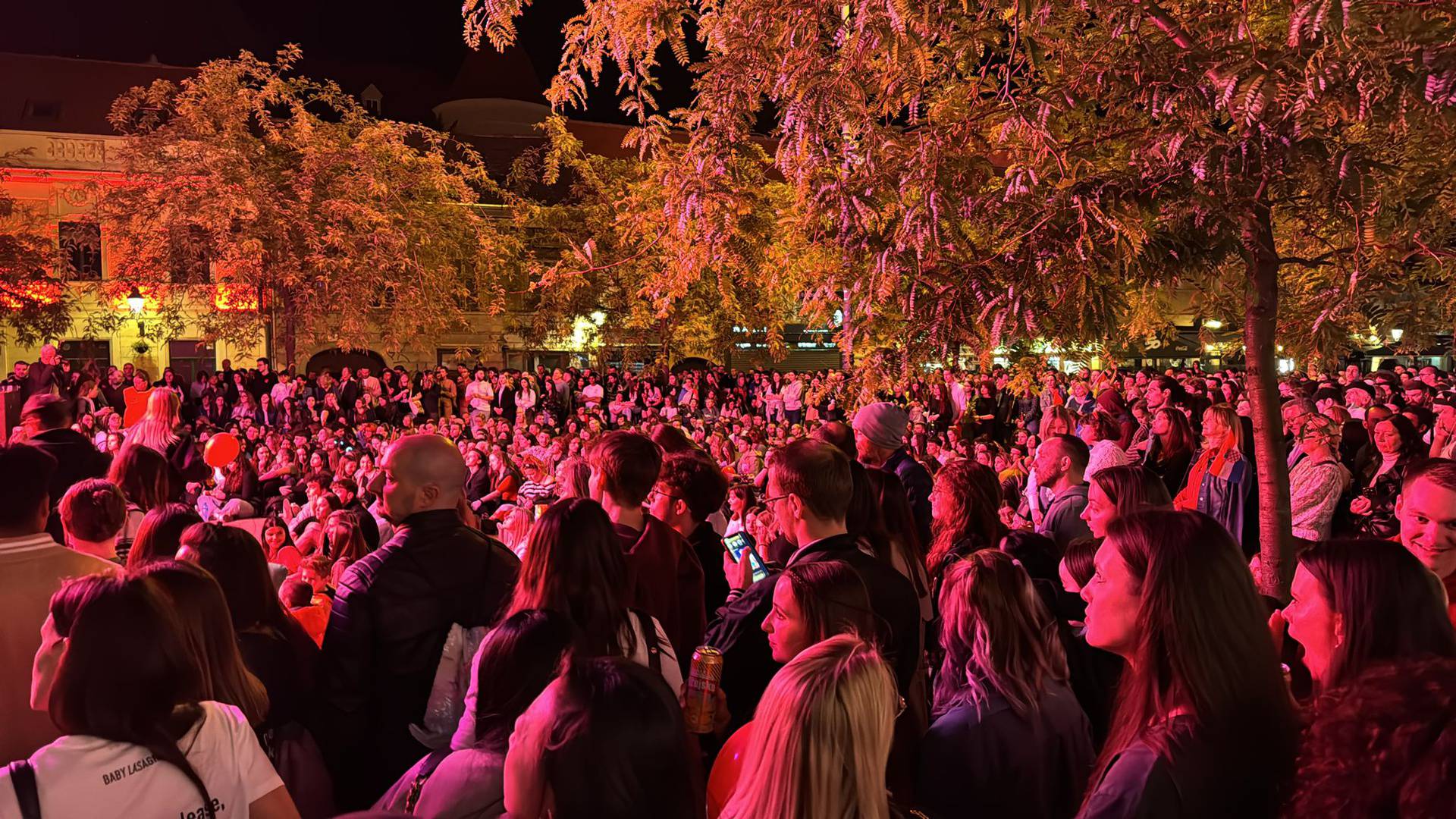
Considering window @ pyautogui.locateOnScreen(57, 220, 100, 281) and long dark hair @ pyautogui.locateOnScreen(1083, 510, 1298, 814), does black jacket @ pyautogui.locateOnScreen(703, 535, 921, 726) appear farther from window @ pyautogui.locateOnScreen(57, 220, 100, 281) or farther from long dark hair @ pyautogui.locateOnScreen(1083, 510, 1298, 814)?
window @ pyautogui.locateOnScreen(57, 220, 100, 281)

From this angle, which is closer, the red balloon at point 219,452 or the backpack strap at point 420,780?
the backpack strap at point 420,780

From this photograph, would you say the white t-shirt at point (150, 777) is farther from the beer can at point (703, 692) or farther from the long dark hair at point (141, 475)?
the long dark hair at point (141, 475)

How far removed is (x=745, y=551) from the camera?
456 centimetres

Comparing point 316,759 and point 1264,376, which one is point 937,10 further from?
point 316,759

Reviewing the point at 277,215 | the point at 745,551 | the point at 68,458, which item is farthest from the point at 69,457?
the point at 277,215

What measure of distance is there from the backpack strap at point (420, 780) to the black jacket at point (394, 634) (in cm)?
58

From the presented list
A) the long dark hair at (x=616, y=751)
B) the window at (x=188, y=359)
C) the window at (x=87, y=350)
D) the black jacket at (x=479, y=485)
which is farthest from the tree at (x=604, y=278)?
the long dark hair at (x=616, y=751)

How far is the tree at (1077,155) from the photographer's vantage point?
14.4 feet

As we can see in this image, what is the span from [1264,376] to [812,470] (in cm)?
279

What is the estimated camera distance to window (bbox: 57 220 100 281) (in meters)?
28.9

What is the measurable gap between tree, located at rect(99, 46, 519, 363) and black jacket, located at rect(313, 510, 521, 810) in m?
25.2

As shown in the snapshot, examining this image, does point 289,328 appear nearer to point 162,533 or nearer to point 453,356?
point 453,356

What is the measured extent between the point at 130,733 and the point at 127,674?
115mm

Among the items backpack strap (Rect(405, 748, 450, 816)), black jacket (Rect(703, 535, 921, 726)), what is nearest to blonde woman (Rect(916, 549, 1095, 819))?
black jacket (Rect(703, 535, 921, 726))
